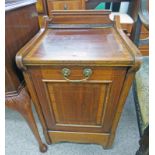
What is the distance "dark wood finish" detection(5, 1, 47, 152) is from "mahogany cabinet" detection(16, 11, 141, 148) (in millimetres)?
65

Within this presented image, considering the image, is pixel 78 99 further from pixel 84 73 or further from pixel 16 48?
pixel 16 48

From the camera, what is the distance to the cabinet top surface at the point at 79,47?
63 cm

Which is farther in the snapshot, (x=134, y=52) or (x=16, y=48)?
(x=16, y=48)

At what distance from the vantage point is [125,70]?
0.65 m

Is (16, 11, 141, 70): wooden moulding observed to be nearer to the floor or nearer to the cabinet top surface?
the cabinet top surface

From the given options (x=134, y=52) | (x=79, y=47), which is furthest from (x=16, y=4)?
(x=134, y=52)

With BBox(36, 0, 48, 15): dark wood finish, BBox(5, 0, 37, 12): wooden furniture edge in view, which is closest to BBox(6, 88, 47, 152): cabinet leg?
BBox(5, 0, 37, 12): wooden furniture edge

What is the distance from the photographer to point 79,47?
0.74 meters

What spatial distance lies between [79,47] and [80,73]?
151mm

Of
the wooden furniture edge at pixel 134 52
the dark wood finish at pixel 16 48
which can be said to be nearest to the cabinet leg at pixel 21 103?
the dark wood finish at pixel 16 48

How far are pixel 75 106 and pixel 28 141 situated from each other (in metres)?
0.61

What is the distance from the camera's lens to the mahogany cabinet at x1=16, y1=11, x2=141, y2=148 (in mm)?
646

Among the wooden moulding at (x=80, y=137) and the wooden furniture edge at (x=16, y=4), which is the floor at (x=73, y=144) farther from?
the wooden furniture edge at (x=16, y=4)

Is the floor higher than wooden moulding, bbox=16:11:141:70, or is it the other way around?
wooden moulding, bbox=16:11:141:70
